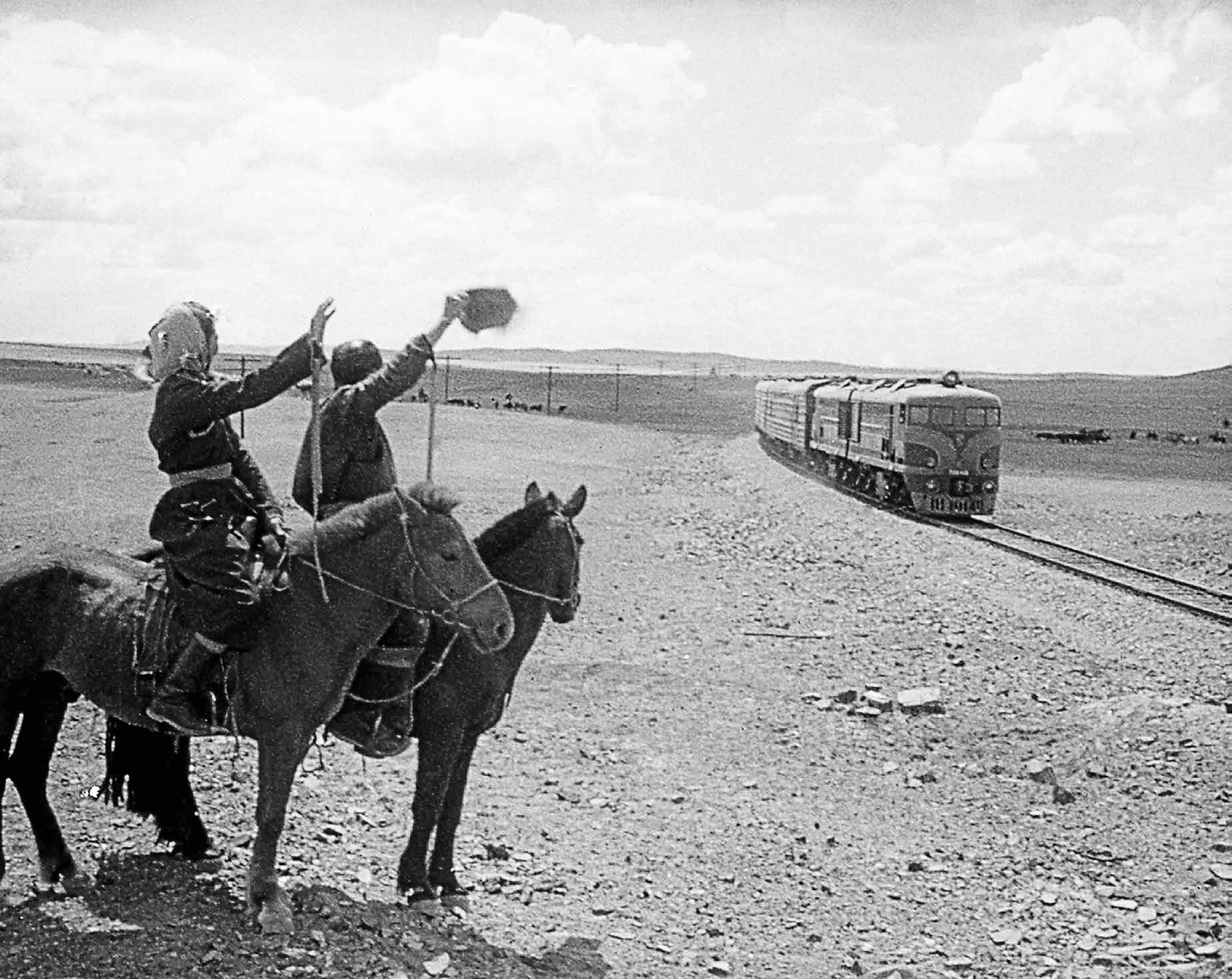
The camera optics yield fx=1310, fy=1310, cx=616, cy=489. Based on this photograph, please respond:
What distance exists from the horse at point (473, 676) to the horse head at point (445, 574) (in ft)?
2.24

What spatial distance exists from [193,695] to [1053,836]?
5611 millimetres

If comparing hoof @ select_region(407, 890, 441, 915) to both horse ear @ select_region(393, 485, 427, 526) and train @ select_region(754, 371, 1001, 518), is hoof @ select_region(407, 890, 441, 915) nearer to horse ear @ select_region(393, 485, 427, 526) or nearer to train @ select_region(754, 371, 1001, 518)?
horse ear @ select_region(393, 485, 427, 526)

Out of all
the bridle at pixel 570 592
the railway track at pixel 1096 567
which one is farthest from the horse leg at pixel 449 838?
the railway track at pixel 1096 567

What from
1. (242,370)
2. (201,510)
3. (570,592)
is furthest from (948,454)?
(201,510)

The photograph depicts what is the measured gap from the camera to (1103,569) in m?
18.9

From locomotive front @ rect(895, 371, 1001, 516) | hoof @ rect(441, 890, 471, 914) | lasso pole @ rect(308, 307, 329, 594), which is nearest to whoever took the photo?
lasso pole @ rect(308, 307, 329, 594)

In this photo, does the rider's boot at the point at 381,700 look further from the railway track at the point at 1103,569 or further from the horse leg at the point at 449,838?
the railway track at the point at 1103,569

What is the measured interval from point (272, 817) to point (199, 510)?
1.34 meters

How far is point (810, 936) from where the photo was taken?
6.81 meters

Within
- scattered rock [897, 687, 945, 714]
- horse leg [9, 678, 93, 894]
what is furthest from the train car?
horse leg [9, 678, 93, 894]

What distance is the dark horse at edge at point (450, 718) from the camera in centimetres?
630

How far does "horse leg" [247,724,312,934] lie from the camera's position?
5.58 m

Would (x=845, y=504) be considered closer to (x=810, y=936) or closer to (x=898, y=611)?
(x=898, y=611)

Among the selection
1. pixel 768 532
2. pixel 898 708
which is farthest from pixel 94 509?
pixel 898 708
